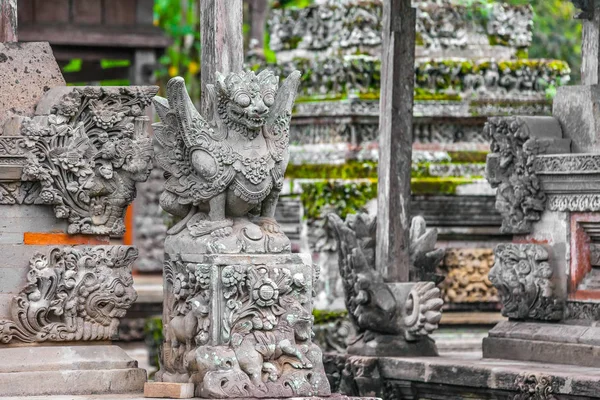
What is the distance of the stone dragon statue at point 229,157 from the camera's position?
12.0 m

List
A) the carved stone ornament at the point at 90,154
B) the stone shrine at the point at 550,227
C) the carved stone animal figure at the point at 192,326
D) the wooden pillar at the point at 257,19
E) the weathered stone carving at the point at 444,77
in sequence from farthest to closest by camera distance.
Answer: the wooden pillar at the point at 257,19 < the weathered stone carving at the point at 444,77 < the stone shrine at the point at 550,227 < the carved stone ornament at the point at 90,154 < the carved stone animal figure at the point at 192,326

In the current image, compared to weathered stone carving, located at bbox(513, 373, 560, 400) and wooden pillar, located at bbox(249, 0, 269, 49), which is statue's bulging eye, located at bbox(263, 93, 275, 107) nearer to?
weathered stone carving, located at bbox(513, 373, 560, 400)

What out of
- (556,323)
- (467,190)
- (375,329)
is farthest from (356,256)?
(467,190)

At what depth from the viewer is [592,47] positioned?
50.6 feet

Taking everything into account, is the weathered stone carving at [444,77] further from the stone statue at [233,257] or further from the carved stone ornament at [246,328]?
the carved stone ornament at [246,328]

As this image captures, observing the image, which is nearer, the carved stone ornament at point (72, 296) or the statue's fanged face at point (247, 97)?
the statue's fanged face at point (247, 97)

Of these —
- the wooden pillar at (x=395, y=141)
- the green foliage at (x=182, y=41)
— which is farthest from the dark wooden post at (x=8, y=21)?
the green foliage at (x=182, y=41)

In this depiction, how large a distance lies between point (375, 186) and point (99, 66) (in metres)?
6.08

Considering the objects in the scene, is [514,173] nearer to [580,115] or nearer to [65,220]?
[580,115]

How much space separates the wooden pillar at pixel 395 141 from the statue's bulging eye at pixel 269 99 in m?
3.30

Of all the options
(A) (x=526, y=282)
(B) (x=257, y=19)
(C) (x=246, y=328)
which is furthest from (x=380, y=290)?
(B) (x=257, y=19)

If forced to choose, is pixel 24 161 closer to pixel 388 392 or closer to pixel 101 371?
pixel 101 371

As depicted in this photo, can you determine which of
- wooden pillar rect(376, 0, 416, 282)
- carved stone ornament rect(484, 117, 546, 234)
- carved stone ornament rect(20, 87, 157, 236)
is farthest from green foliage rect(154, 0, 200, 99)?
carved stone ornament rect(20, 87, 157, 236)

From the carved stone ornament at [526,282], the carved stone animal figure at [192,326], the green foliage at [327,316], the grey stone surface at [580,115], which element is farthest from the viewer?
the green foliage at [327,316]
